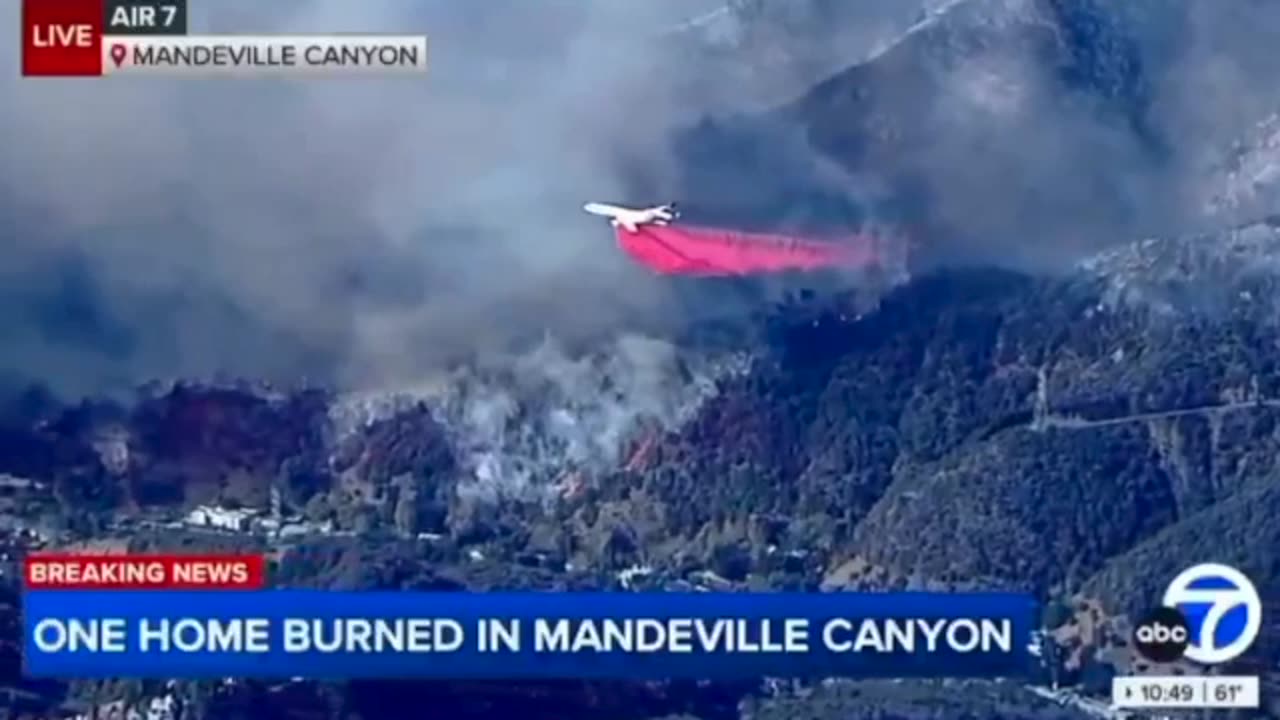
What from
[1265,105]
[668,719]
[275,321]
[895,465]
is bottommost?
[668,719]

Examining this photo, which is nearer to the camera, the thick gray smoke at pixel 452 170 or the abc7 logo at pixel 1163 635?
the thick gray smoke at pixel 452 170

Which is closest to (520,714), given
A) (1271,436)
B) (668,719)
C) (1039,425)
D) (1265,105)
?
(668,719)

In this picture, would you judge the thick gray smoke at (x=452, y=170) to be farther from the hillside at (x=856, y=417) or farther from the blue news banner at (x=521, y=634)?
the blue news banner at (x=521, y=634)

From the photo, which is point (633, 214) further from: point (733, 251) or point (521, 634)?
point (521, 634)

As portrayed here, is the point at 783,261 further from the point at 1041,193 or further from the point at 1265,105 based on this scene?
the point at 1265,105

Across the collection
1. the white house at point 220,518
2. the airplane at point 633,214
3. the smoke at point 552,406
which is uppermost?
the airplane at point 633,214

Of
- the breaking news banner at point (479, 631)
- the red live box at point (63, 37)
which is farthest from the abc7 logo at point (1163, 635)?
the red live box at point (63, 37)

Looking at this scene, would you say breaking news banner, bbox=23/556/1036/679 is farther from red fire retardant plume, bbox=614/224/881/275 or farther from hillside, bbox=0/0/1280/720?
red fire retardant plume, bbox=614/224/881/275
